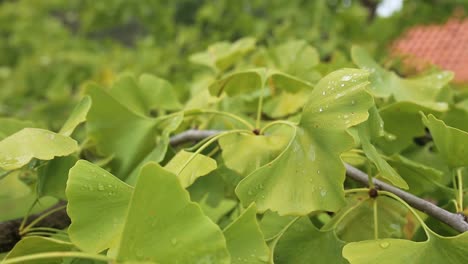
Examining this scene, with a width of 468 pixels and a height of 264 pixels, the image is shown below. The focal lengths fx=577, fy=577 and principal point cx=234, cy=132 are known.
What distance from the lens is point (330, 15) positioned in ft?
4.52

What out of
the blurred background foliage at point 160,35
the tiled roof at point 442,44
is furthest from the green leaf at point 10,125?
the tiled roof at point 442,44

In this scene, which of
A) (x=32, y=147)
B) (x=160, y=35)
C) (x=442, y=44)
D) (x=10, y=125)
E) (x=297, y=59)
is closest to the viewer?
(x=32, y=147)

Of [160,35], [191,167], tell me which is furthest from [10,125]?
[160,35]

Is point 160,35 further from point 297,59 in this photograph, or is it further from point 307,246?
point 307,246

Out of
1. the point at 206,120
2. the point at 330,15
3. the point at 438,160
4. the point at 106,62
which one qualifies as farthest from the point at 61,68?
the point at 438,160

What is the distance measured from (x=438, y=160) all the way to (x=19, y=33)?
162 cm

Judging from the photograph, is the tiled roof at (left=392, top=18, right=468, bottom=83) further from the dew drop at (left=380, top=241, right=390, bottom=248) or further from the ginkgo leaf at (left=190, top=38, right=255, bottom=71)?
the dew drop at (left=380, top=241, right=390, bottom=248)

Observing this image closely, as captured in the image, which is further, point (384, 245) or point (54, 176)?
point (54, 176)

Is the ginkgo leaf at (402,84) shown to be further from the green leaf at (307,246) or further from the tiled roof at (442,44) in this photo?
the tiled roof at (442,44)

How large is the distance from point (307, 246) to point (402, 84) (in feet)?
0.71

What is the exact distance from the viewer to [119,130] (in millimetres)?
509

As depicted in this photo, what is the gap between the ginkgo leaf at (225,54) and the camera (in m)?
0.66

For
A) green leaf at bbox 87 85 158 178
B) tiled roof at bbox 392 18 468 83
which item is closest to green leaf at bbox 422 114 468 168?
green leaf at bbox 87 85 158 178

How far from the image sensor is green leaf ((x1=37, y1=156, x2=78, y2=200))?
1.42 feet
